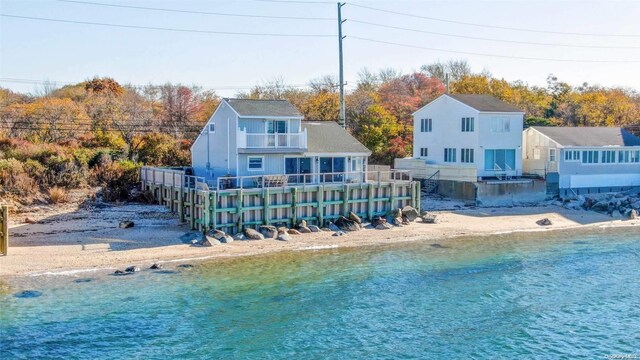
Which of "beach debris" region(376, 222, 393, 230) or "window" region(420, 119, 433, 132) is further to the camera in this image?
"window" region(420, 119, 433, 132)

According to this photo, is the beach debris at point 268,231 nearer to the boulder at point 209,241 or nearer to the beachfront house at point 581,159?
the boulder at point 209,241

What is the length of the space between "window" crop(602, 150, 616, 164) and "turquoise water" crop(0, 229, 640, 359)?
2056cm

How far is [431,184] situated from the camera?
157ft

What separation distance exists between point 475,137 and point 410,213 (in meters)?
10.5

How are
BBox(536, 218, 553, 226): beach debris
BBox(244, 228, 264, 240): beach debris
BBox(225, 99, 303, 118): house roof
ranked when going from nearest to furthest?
BBox(244, 228, 264, 240): beach debris
BBox(225, 99, 303, 118): house roof
BBox(536, 218, 553, 226): beach debris

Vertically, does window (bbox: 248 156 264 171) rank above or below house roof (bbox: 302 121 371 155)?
below

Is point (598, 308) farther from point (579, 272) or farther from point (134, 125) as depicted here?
point (134, 125)

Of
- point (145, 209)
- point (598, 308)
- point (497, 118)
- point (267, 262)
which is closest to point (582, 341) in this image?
point (598, 308)

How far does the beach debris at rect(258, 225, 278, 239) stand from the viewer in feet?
112

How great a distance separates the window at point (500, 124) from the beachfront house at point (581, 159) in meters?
3.72

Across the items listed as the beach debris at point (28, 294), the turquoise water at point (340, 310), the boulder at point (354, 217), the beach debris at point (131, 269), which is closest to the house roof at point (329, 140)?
the boulder at point (354, 217)

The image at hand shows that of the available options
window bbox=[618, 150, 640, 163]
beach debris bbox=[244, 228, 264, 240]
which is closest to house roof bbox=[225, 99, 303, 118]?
beach debris bbox=[244, 228, 264, 240]

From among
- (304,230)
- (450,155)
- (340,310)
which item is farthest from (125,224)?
(450,155)

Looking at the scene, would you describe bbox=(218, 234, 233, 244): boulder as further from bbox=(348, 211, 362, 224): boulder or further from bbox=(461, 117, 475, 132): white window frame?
bbox=(461, 117, 475, 132): white window frame
